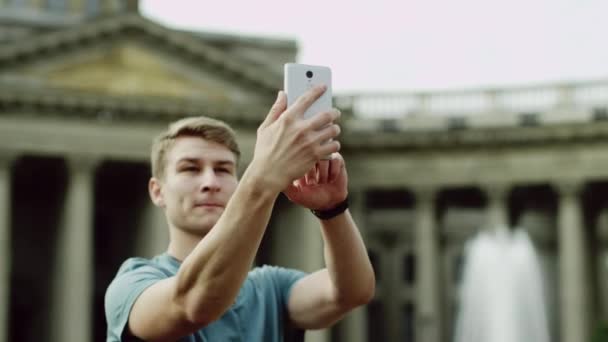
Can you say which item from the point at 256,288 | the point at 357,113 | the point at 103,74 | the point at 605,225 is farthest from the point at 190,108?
the point at 256,288

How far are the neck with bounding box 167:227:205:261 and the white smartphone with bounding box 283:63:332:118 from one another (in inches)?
53.7

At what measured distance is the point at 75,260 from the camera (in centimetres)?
6356

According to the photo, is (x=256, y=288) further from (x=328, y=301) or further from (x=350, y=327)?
(x=350, y=327)

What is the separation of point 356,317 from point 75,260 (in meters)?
17.5

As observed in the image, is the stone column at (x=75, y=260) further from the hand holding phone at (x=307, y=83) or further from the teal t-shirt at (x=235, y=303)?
the hand holding phone at (x=307, y=83)

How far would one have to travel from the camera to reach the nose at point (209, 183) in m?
7.07

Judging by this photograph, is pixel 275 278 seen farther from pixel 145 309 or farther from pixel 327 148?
pixel 327 148

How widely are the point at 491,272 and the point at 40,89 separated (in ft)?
76.3

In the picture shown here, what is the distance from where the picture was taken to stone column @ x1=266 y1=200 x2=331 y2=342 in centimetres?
6981

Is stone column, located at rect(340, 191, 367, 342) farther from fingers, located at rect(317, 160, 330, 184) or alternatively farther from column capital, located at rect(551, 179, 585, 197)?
fingers, located at rect(317, 160, 330, 184)

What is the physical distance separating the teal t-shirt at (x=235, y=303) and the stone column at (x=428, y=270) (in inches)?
2578

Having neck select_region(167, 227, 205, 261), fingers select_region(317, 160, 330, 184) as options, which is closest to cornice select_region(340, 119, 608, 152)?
neck select_region(167, 227, 205, 261)

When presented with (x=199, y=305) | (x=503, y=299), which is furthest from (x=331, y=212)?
(x=503, y=299)

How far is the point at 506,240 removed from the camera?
69938mm
